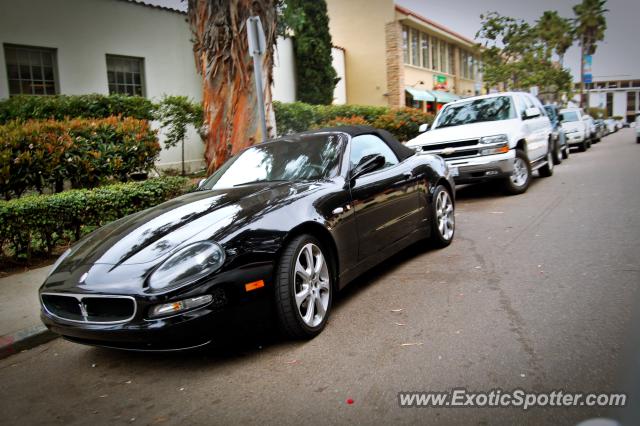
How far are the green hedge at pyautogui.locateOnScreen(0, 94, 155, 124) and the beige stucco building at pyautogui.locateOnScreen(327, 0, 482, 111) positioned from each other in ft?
54.1

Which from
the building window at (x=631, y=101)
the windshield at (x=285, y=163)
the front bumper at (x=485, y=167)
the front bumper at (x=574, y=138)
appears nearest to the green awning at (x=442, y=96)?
the front bumper at (x=574, y=138)

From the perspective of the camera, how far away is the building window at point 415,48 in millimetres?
29406

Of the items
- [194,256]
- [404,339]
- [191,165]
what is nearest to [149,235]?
[194,256]

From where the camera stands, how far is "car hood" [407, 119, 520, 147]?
9297 mm

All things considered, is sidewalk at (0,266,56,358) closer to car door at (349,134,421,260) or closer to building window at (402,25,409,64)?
car door at (349,134,421,260)

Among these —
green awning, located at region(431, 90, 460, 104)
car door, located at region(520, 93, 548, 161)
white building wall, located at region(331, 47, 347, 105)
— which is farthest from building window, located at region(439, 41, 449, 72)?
car door, located at region(520, 93, 548, 161)

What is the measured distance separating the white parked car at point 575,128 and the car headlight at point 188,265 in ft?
65.6

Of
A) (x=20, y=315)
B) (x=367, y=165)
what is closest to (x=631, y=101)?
(x=367, y=165)

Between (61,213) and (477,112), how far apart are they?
25.1 ft

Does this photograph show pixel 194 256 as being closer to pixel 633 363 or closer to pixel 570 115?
pixel 633 363

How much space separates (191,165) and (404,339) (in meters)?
12.0

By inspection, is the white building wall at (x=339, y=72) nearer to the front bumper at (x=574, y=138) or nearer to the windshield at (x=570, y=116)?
the windshield at (x=570, y=116)

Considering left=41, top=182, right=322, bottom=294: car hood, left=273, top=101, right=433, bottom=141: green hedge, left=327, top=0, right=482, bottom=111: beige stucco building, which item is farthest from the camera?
left=327, top=0, right=482, bottom=111: beige stucco building

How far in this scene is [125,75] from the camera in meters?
13.6
